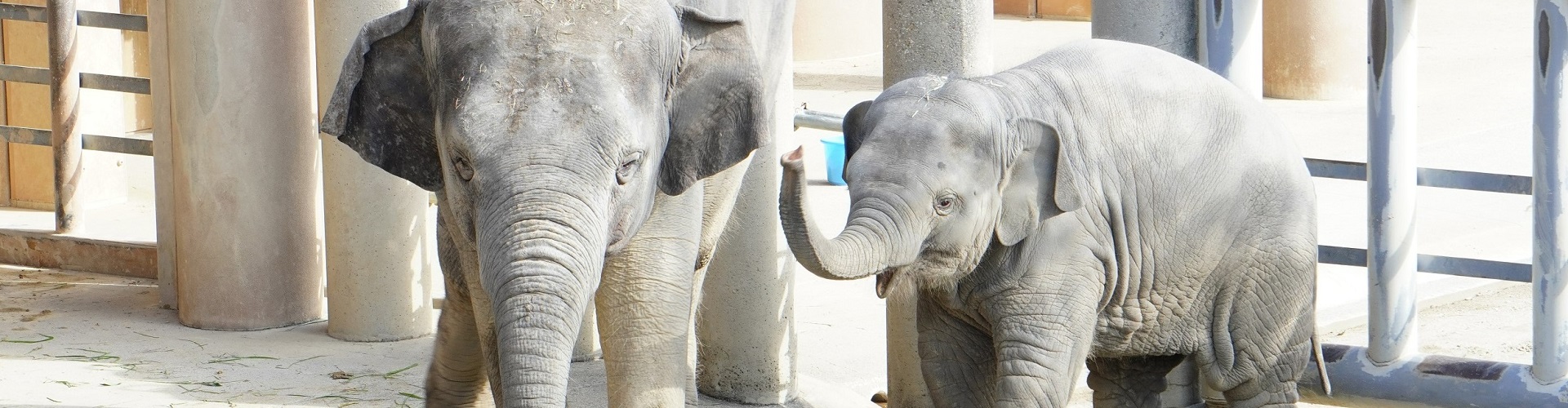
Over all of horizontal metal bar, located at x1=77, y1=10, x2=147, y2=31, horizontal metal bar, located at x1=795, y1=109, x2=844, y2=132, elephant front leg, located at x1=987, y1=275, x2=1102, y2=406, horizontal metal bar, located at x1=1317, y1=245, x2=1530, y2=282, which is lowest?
elephant front leg, located at x1=987, y1=275, x2=1102, y2=406

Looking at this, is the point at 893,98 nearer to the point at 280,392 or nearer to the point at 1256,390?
the point at 1256,390

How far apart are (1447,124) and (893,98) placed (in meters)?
8.35

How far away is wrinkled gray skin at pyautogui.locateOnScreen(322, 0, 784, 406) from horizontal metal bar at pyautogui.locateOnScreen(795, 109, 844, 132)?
1.60 m

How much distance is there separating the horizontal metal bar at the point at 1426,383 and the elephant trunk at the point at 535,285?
2.72m

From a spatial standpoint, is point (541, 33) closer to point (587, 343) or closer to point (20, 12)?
point (587, 343)

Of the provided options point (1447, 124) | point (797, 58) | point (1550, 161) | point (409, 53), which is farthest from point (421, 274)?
point (797, 58)

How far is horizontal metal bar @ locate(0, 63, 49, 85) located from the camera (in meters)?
7.67

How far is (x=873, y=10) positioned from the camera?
1625cm

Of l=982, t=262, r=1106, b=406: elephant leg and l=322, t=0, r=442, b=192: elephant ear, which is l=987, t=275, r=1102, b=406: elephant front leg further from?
l=322, t=0, r=442, b=192: elephant ear

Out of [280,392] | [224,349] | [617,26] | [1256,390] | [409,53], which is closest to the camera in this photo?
[617,26]

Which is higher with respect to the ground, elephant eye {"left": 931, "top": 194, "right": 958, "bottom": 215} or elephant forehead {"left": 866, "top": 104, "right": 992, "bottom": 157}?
elephant forehead {"left": 866, "top": 104, "right": 992, "bottom": 157}

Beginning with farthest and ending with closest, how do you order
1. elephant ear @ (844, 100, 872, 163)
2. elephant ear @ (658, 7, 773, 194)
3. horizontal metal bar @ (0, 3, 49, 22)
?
horizontal metal bar @ (0, 3, 49, 22) → elephant ear @ (844, 100, 872, 163) → elephant ear @ (658, 7, 773, 194)

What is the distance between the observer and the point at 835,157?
949cm

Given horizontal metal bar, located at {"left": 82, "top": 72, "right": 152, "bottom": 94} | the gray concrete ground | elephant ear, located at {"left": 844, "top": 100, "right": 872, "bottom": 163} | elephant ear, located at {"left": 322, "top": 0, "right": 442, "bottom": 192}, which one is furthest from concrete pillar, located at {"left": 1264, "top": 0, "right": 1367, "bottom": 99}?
elephant ear, located at {"left": 322, "top": 0, "right": 442, "bottom": 192}
